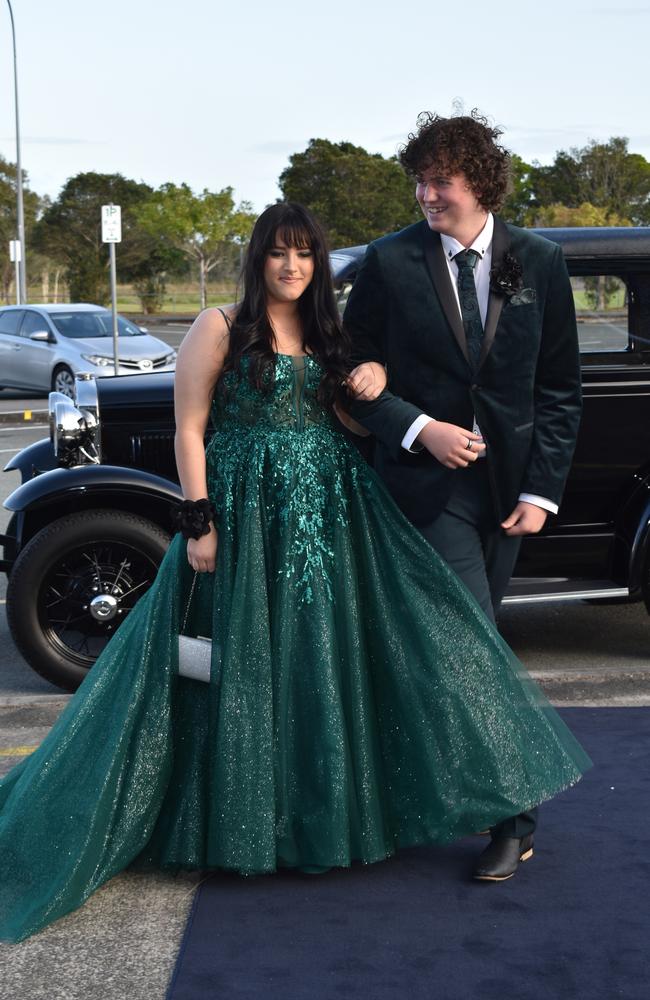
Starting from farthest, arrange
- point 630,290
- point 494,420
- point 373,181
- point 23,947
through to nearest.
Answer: point 373,181
point 630,290
point 494,420
point 23,947

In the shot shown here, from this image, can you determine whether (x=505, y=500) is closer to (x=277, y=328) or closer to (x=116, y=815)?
(x=277, y=328)

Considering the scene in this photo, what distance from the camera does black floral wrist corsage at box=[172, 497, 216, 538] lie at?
361 cm

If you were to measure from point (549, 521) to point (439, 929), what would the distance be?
2.56 meters

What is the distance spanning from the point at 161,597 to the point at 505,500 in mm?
952

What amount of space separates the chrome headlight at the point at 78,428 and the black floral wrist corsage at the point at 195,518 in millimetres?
2244

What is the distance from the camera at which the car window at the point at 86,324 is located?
61.6ft

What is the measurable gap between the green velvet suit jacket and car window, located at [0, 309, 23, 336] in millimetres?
16039

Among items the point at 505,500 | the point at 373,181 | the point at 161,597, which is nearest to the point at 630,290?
the point at 505,500

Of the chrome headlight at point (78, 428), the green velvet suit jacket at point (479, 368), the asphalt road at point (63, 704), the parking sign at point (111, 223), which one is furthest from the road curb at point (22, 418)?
the green velvet suit jacket at point (479, 368)

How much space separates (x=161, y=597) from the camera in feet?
12.2

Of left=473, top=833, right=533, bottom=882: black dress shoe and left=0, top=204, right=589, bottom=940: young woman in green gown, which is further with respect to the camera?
left=473, top=833, right=533, bottom=882: black dress shoe

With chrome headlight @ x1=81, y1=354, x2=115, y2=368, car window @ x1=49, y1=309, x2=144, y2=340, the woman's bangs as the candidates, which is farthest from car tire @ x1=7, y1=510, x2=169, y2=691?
car window @ x1=49, y1=309, x2=144, y2=340

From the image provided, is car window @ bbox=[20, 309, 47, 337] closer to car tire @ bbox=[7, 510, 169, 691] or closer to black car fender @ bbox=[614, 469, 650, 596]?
car tire @ bbox=[7, 510, 169, 691]

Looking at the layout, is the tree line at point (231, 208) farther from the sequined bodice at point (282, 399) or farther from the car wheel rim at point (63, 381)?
the sequined bodice at point (282, 399)
